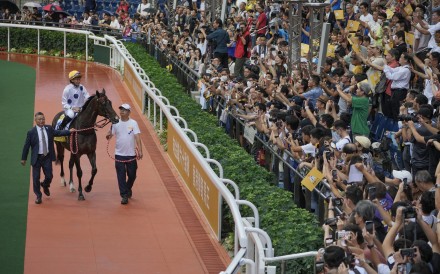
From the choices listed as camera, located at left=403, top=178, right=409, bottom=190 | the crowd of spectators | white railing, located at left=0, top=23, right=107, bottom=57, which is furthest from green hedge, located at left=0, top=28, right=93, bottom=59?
camera, located at left=403, top=178, right=409, bottom=190

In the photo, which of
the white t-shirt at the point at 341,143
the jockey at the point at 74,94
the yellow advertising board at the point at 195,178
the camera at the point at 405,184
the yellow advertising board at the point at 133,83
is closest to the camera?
the camera at the point at 405,184

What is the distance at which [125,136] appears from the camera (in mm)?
15531

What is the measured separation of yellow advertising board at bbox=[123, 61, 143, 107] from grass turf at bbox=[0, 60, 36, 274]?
104 inches

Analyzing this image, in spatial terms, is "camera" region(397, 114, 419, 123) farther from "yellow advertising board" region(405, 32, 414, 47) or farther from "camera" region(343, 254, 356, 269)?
"yellow advertising board" region(405, 32, 414, 47)

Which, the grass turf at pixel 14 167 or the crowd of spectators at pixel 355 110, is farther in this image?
the grass turf at pixel 14 167

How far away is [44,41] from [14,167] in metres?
18.7

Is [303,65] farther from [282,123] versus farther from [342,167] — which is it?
[342,167]

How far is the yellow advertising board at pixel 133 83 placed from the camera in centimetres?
2369

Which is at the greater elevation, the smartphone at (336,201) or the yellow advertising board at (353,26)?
the yellow advertising board at (353,26)

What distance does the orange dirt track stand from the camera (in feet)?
41.4

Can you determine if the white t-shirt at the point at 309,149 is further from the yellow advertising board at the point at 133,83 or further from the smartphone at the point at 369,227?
the yellow advertising board at the point at 133,83

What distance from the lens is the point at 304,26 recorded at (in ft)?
78.0

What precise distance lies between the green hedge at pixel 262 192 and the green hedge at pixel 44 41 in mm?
13666

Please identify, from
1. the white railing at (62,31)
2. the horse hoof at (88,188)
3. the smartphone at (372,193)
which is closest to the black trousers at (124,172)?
the horse hoof at (88,188)
